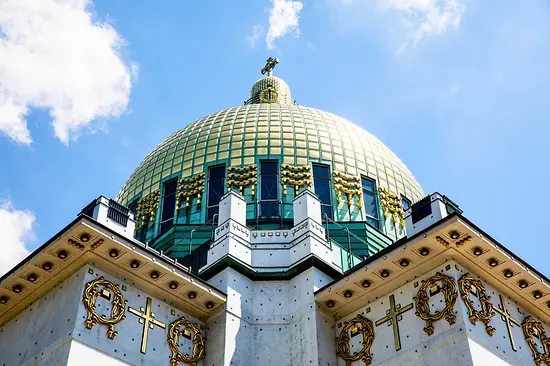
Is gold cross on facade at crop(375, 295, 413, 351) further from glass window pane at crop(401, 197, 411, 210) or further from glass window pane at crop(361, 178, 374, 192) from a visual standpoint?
glass window pane at crop(401, 197, 411, 210)

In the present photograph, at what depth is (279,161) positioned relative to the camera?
32.4 metres

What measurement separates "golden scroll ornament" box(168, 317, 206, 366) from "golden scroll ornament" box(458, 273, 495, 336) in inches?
269

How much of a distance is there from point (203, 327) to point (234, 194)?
4.81 m

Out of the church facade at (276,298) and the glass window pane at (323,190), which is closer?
the church facade at (276,298)

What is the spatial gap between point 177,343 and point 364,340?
4.77 metres

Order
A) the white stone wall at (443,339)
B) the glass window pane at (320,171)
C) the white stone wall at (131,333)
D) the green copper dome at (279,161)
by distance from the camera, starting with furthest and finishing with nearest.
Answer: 1. the glass window pane at (320,171)
2. the green copper dome at (279,161)
3. the white stone wall at (131,333)
4. the white stone wall at (443,339)

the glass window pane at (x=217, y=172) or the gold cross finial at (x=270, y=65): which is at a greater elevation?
the gold cross finial at (x=270, y=65)

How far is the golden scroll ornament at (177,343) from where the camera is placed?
69.9ft

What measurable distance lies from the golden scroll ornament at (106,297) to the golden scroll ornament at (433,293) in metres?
7.28

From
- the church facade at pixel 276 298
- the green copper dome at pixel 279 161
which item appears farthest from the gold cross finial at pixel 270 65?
the church facade at pixel 276 298

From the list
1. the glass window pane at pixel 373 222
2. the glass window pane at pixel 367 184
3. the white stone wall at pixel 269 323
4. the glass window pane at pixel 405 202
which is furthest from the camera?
the glass window pane at pixel 405 202

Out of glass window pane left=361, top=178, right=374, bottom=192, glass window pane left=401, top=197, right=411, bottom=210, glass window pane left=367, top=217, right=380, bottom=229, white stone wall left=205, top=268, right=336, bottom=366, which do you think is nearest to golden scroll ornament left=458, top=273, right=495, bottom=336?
white stone wall left=205, top=268, right=336, bottom=366

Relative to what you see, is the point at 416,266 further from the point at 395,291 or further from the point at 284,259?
the point at 284,259

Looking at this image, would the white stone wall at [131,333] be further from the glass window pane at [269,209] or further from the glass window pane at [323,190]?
the glass window pane at [323,190]
